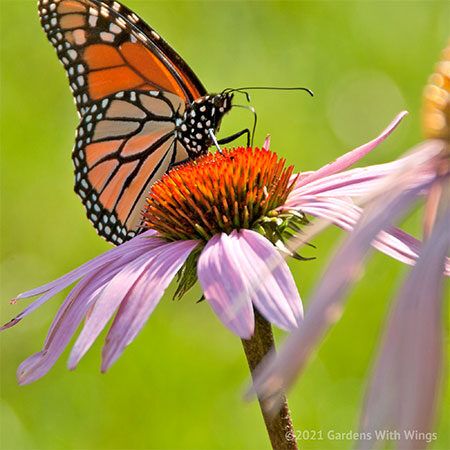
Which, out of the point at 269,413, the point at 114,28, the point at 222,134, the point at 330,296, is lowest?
the point at 222,134

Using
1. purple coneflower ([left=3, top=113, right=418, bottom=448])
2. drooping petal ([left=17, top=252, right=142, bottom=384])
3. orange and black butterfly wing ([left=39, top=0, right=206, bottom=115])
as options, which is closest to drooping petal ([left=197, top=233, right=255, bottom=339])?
purple coneflower ([left=3, top=113, right=418, bottom=448])

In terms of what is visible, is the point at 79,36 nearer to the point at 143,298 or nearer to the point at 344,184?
the point at 344,184

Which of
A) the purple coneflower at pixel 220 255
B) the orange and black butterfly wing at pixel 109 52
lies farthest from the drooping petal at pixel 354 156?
the orange and black butterfly wing at pixel 109 52

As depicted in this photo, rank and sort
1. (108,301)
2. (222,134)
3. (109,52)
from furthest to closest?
(222,134)
(109,52)
(108,301)

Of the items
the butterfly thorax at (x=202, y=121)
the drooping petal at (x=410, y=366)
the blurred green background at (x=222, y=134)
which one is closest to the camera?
the drooping petal at (x=410, y=366)

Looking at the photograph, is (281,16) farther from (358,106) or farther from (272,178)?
(272,178)

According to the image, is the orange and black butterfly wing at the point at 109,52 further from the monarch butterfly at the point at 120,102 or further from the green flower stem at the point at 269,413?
the green flower stem at the point at 269,413

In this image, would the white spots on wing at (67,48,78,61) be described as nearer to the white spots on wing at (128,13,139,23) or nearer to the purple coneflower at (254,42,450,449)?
the white spots on wing at (128,13,139,23)

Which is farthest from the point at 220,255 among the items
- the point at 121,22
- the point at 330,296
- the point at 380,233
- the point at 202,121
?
the point at 121,22
